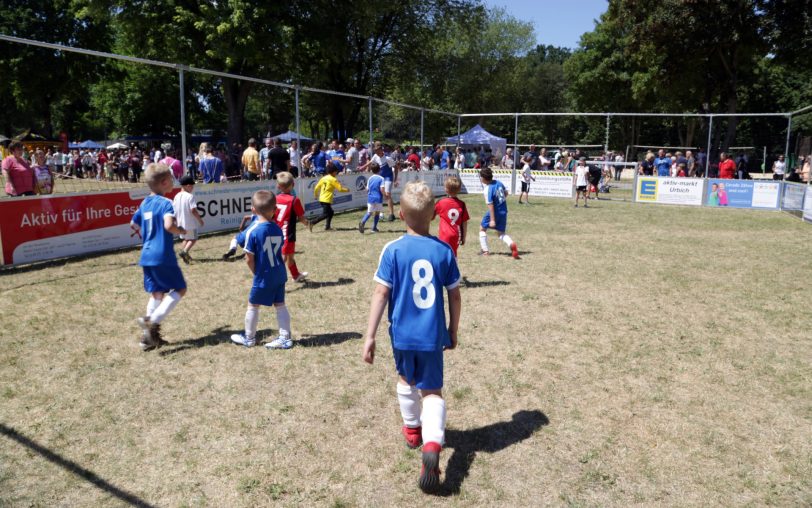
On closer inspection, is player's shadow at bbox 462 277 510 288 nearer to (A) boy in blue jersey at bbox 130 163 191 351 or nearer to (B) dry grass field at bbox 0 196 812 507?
(B) dry grass field at bbox 0 196 812 507

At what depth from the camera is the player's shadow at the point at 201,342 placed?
19.9ft

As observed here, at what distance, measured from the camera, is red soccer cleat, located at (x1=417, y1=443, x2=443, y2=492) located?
353 cm

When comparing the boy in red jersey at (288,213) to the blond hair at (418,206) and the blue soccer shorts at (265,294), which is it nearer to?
the blue soccer shorts at (265,294)

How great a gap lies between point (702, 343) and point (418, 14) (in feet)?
100

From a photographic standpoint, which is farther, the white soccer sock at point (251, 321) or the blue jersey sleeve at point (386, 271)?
the white soccer sock at point (251, 321)

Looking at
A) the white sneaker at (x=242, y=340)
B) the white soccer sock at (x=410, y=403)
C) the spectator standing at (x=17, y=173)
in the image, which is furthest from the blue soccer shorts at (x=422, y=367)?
the spectator standing at (x=17, y=173)

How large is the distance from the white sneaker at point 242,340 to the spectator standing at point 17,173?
770 centimetres

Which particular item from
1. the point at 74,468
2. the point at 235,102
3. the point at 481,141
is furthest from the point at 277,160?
the point at 481,141

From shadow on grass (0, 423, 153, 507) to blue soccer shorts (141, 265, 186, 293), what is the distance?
1856 mm

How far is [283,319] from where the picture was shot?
237 inches

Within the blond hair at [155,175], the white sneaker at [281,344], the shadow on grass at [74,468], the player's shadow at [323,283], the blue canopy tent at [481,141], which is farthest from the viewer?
the blue canopy tent at [481,141]

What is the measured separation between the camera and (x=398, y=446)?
4176mm

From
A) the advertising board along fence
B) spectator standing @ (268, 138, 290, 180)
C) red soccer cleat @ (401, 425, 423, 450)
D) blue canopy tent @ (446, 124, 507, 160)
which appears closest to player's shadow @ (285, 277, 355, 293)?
red soccer cleat @ (401, 425, 423, 450)

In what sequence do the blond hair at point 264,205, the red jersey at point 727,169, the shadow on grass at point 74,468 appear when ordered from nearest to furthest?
the shadow on grass at point 74,468 → the blond hair at point 264,205 → the red jersey at point 727,169
